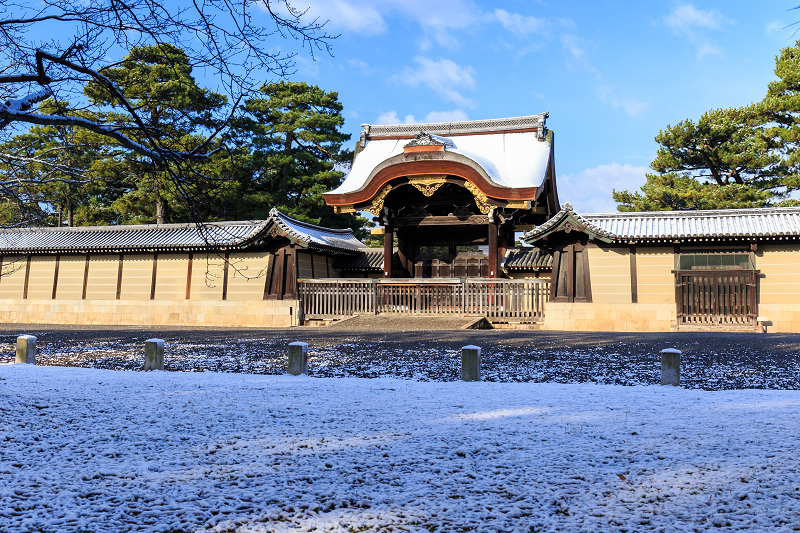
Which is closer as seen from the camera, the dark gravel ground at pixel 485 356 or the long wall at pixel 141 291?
the dark gravel ground at pixel 485 356

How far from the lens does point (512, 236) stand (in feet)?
72.6

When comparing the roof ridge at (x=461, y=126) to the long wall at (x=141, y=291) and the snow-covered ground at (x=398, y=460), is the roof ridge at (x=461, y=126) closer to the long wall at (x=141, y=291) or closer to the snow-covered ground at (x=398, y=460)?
the long wall at (x=141, y=291)

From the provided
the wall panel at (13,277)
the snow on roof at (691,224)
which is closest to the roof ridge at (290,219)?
the snow on roof at (691,224)

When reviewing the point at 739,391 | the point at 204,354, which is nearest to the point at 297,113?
the point at 204,354

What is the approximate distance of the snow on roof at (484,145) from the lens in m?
20.5

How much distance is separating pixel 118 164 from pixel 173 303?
6732 millimetres

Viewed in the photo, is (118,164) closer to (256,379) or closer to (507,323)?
(507,323)

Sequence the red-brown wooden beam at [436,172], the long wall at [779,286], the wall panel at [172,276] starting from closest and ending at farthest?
the long wall at [779,286], the red-brown wooden beam at [436,172], the wall panel at [172,276]

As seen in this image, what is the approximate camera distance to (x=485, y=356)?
8.38 metres

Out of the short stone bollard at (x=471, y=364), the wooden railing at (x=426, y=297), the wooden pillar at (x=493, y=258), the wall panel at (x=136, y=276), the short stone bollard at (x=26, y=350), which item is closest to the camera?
the short stone bollard at (x=471, y=364)

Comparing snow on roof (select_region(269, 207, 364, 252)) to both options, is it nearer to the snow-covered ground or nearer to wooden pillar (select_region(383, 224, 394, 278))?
wooden pillar (select_region(383, 224, 394, 278))

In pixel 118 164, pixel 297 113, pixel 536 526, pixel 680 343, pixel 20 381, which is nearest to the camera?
pixel 536 526

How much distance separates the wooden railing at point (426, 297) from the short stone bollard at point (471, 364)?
36.0 feet

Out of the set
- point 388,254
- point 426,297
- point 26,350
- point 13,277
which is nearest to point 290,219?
point 388,254
